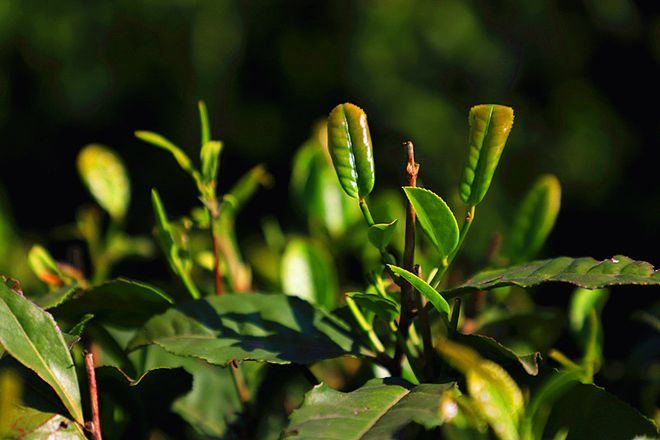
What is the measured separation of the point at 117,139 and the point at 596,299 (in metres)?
3.22

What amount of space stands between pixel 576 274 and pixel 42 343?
34 cm

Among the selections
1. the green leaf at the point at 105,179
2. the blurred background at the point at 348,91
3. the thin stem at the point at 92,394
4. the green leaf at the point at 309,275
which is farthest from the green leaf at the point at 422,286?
the blurred background at the point at 348,91

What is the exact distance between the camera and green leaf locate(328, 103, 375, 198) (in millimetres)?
521

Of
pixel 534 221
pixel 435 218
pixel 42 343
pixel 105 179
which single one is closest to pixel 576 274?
pixel 435 218

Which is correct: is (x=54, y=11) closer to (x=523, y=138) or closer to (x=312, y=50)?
(x=312, y=50)

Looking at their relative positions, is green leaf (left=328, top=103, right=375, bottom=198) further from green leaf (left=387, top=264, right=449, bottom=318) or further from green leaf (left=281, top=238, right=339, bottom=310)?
green leaf (left=281, top=238, right=339, bottom=310)

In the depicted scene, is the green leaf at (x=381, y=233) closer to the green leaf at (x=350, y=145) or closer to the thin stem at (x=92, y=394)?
the green leaf at (x=350, y=145)

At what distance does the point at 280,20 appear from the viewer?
3629 mm

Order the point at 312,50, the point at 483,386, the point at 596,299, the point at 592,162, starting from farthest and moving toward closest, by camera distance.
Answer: the point at 312,50 < the point at 592,162 < the point at 596,299 < the point at 483,386

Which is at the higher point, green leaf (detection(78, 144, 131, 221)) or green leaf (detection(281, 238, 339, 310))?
green leaf (detection(78, 144, 131, 221))

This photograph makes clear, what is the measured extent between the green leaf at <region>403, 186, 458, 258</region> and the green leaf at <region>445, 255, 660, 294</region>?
0.03 m

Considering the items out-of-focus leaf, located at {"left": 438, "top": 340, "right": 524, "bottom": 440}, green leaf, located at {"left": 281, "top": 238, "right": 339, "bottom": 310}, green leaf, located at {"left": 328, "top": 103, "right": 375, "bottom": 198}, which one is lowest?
green leaf, located at {"left": 281, "top": 238, "right": 339, "bottom": 310}

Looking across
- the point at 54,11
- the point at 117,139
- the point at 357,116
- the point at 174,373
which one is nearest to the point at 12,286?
the point at 174,373

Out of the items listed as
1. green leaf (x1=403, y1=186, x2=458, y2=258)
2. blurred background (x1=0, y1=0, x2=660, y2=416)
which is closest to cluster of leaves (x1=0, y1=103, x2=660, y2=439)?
green leaf (x1=403, y1=186, x2=458, y2=258)
